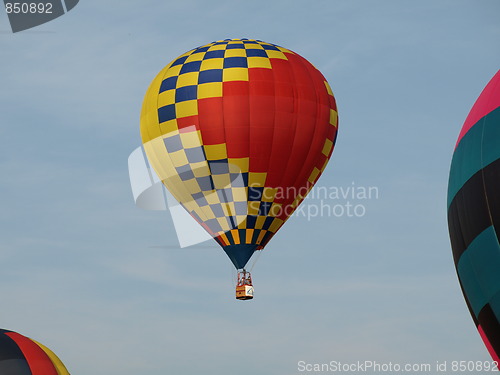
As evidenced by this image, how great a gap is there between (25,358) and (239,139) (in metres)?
8.03

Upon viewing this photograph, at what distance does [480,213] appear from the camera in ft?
55.6

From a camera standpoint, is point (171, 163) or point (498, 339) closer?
point (498, 339)

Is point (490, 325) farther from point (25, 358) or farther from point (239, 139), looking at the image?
point (239, 139)

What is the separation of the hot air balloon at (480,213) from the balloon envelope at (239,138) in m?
11.4

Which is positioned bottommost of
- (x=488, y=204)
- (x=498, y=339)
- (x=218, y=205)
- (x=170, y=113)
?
(x=498, y=339)

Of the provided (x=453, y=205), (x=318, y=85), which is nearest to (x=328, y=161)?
(x=318, y=85)

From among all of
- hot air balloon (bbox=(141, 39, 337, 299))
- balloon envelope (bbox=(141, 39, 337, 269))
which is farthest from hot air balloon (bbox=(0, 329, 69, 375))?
balloon envelope (bbox=(141, 39, 337, 269))

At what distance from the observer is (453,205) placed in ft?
58.5

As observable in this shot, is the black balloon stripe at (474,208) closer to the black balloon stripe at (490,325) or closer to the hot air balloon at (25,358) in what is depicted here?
the black balloon stripe at (490,325)

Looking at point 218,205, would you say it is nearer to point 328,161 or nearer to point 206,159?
point 206,159

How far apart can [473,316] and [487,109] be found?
3103 millimetres

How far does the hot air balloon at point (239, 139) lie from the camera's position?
29047mm

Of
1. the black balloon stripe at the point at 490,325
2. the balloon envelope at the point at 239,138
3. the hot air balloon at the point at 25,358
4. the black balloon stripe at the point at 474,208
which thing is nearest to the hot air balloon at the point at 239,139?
the balloon envelope at the point at 239,138

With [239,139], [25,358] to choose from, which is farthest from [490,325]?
[239,139]
